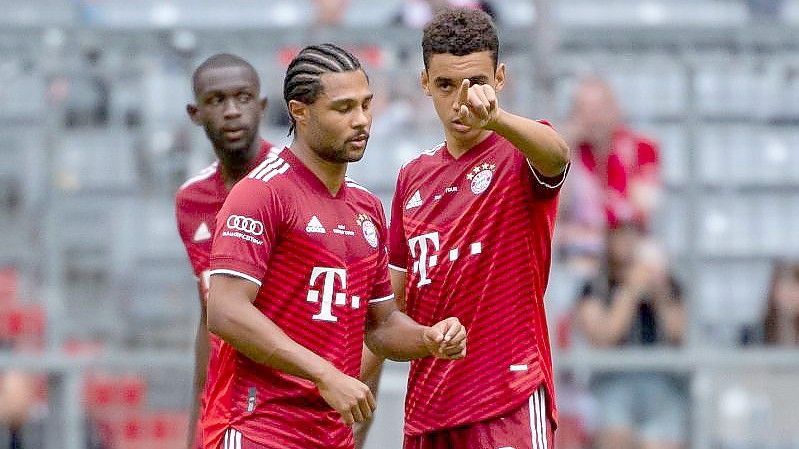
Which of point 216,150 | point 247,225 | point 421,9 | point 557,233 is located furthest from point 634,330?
point 247,225

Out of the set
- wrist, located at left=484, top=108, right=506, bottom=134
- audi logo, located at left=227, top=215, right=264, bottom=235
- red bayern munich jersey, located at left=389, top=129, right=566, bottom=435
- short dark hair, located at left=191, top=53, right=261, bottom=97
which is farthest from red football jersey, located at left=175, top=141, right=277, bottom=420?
wrist, located at left=484, top=108, right=506, bottom=134

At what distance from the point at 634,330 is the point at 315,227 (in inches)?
166

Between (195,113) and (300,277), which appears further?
(195,113)

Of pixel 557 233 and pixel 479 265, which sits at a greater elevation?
pixel 479 265

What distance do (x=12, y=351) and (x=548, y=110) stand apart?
11.0 feet

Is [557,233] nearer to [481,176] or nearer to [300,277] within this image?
[481,176]

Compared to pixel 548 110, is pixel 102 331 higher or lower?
lower

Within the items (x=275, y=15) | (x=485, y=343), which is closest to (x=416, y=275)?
(x=485, y=343)

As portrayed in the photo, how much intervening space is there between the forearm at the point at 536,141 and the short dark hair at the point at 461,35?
32cm

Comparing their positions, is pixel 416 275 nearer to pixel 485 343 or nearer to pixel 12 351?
pixel 485 343

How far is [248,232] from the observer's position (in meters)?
5.16

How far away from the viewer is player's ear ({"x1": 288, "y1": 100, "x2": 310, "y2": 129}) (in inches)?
212

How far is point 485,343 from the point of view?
5867 millimetres

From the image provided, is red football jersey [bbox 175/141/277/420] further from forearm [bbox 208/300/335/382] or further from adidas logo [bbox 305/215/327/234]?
forearm [bbox 208/300/335/382]
